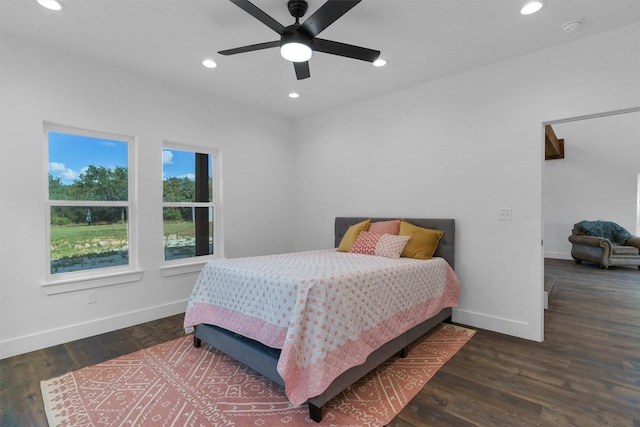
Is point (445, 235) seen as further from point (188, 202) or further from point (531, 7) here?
point (188, 202)

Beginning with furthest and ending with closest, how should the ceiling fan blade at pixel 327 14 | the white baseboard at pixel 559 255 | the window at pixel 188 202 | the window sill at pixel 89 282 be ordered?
1. the white baseboard at pixel 559 255
2. the window at pixel 188 202
3. the window sill at pixel 89 282
4. the ceiling fan blade at pixel 327 14

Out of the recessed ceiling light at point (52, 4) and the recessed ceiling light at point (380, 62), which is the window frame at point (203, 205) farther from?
the recessed ceiling light at point (380, 62)

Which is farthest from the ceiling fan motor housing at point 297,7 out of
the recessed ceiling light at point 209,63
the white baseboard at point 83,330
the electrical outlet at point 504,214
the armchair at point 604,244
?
the armchair at point 604,244

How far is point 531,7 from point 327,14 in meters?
1.57

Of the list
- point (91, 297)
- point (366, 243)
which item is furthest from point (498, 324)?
point (91, 297)

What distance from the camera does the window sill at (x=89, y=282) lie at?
110 inches

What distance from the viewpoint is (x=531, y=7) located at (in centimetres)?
220

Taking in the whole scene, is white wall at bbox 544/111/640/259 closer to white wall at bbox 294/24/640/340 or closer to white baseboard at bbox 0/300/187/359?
white wall at bbox 294/24/640/340

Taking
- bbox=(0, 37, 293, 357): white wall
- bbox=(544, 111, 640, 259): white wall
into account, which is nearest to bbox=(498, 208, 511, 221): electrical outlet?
bbox=(0, 37, 293, 357): white wall

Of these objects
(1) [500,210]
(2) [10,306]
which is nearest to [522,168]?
(1) [500,210]

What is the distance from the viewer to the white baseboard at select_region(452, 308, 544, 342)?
9.49 feet

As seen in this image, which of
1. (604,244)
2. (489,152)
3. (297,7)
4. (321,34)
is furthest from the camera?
(604,244)

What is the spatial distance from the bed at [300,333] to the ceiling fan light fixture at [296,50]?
153 centimetres

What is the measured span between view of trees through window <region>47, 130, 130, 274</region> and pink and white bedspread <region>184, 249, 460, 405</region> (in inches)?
52.3
